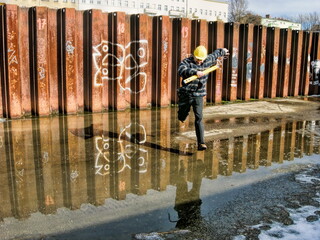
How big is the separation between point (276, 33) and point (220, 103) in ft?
11.4

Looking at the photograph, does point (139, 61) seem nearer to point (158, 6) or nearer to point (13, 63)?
point (13, 63)

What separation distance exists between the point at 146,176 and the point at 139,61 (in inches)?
213

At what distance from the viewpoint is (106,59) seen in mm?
9562

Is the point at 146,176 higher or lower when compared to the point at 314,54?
lower

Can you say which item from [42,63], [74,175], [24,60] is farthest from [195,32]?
[74,175]

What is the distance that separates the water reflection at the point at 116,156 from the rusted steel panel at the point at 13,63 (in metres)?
0.45

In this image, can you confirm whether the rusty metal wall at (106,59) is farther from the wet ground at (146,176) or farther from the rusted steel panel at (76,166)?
the rusted steel panel at (76,166)

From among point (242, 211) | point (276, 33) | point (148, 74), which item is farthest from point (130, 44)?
point (242, 211)

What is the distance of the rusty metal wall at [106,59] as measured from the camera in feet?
28.2

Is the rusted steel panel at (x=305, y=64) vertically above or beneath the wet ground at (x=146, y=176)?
above

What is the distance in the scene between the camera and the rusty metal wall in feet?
28.2

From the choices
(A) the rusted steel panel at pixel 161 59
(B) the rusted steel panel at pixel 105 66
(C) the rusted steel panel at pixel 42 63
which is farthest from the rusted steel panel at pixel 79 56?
(A) the rusted steel panel at pixel 161 59

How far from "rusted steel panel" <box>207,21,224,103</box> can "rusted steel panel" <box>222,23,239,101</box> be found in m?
0.31

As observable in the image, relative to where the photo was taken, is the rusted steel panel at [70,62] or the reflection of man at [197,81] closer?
the reflection of man at [197,81]
